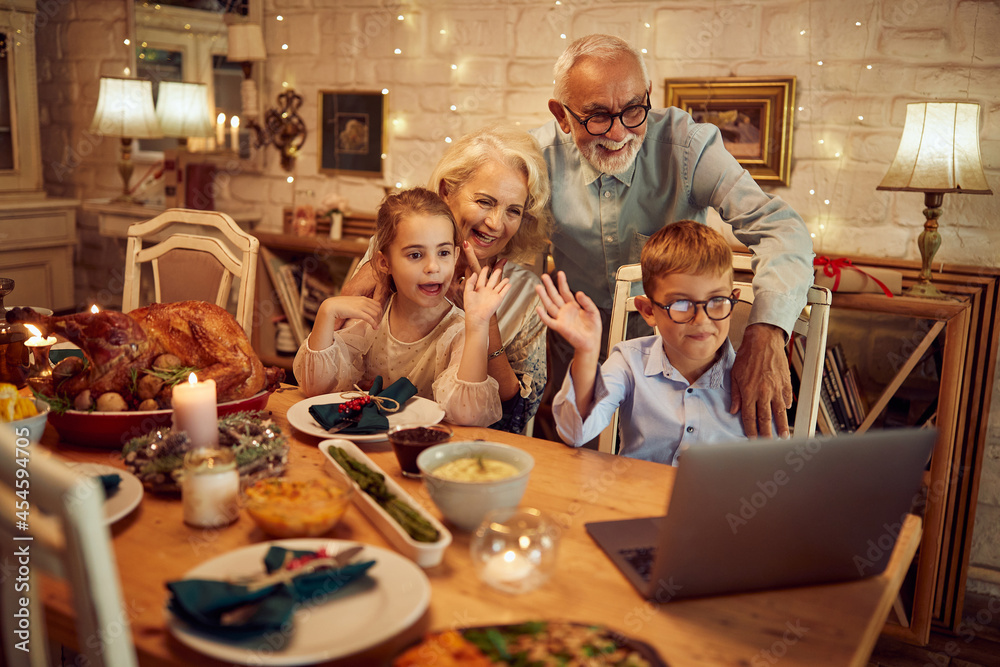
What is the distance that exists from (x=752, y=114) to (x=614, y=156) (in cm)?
90

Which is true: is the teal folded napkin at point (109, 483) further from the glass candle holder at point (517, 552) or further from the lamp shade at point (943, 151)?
the lamp shade at point (943, 151)

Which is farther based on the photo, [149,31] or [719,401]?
[149,31]

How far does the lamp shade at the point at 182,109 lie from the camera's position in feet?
11.5

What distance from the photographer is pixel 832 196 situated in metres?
2.57

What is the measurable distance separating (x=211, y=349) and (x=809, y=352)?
3.94ft

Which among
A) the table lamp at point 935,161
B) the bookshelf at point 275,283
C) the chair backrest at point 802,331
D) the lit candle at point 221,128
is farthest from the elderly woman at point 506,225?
the lit candle at point 221,128

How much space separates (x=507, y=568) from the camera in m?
0.97

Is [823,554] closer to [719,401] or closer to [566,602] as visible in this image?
[566,602]

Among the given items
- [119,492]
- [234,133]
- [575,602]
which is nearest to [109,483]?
[119,492]

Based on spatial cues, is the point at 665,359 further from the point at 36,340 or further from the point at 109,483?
the point at 36,340

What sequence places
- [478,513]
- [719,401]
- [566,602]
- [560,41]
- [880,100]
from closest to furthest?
[566,602]
[478,513]
[719,401]
[880,100]
[560,41]

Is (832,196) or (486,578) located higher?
Result: (832,196)

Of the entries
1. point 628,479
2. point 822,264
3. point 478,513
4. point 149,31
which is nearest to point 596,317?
point 628,479

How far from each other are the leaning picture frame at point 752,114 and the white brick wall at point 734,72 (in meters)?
0.04
